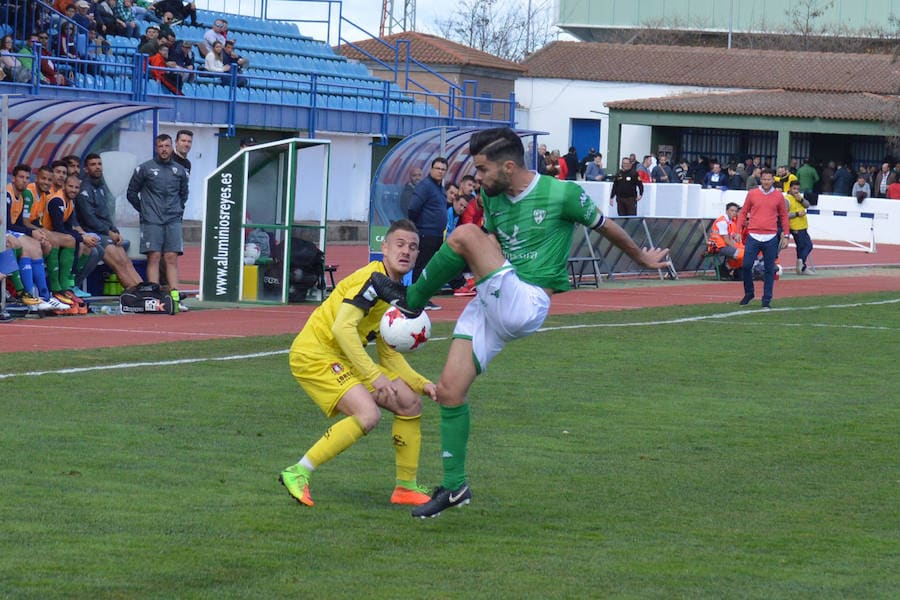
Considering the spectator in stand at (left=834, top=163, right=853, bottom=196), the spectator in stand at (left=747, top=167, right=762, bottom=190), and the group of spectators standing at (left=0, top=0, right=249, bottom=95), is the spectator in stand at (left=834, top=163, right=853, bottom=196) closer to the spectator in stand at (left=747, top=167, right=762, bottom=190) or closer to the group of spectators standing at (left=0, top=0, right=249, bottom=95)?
the spectator in stand at (left=747, top=167, right=762, bottom=190)

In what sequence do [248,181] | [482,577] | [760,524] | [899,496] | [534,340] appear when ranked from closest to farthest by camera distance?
[482,577], [760,524], [899,496], [534,340], [248,181]

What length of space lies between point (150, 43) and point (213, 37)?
162 inches

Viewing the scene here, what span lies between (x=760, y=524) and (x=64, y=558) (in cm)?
331

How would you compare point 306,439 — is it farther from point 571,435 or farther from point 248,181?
point 248,181

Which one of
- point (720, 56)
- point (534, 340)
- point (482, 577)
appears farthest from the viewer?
point (720, 56)

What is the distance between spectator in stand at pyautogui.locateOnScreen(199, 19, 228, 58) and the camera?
33744 millimetres

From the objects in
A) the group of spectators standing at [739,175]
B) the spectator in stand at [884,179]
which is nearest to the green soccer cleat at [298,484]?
the group of spectators standing at [739,175]

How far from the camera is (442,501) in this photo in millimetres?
7672

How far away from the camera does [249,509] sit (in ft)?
25.3

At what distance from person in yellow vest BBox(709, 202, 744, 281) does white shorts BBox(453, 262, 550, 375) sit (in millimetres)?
20078

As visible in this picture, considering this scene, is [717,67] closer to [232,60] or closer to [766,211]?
A: [232,60]

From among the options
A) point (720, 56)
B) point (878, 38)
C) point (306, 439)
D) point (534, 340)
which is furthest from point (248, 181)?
point (878, 38)

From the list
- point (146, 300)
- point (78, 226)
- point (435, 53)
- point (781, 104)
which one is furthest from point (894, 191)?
point (78, 226)

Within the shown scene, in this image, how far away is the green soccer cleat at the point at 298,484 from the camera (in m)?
7.74
